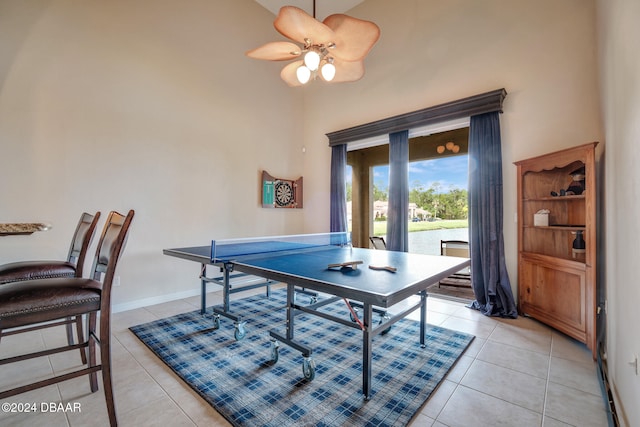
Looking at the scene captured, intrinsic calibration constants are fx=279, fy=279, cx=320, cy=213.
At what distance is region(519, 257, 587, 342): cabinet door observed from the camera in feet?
8.41

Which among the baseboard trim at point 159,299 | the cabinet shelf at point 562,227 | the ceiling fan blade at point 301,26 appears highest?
the ceiling fan blade at point 301,26

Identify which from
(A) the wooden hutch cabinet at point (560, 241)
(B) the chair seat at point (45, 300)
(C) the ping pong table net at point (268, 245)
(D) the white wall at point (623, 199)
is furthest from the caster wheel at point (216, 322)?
(A) the wooden hutch cabinet at point (560, 241)

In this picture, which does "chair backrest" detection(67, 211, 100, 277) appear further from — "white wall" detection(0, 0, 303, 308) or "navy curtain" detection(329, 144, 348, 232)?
"navy curtain" detection(329, 144, 348, 232)

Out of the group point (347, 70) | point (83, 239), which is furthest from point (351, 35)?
point (83, 239)

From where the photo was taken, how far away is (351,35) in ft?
7.91

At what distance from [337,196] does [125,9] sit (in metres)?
3.86

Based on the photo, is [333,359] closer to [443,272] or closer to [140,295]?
[443,272]

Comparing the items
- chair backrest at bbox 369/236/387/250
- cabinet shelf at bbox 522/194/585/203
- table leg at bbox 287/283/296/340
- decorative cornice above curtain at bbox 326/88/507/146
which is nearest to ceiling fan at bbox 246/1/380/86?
decorative cornice above curtain at bbox 326/88/507/146

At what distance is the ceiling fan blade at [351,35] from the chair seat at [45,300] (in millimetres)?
2534

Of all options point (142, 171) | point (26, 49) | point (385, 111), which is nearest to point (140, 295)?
point (142, 171)

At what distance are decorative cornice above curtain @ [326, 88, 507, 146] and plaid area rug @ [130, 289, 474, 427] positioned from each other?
2.71 metres

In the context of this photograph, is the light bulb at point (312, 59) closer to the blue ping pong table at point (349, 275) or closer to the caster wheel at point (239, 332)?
the blue ping pong table at point (349, 275)

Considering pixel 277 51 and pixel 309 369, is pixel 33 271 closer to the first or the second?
pixel 309 369

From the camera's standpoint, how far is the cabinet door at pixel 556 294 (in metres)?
2.56
